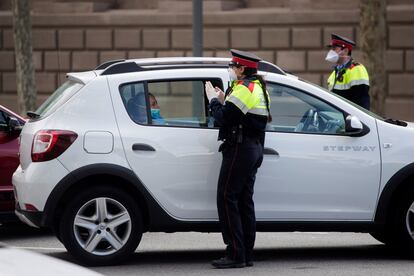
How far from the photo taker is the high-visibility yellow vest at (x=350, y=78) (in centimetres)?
1152

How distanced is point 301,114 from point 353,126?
16.8 inches

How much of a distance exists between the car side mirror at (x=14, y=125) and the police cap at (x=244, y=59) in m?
2.71

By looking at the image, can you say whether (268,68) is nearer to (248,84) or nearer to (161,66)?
(248,84)

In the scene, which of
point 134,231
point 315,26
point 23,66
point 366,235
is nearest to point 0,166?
point 134,231

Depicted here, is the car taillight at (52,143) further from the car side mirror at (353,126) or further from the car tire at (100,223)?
the car side mirror at (353,126)

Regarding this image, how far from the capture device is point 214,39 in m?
23.9

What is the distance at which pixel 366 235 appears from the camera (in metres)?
11.0

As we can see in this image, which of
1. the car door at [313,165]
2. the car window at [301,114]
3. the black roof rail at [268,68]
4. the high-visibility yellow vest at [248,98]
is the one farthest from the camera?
the black roof rail at [268,68]

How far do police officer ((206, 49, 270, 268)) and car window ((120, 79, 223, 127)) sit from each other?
0.30m

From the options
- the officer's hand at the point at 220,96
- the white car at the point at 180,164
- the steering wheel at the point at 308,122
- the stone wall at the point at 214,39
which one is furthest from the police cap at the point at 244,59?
the stone wall at the point at 214,39

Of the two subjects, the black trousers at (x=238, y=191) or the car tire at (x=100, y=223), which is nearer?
the black trousers at (x=238, y=191)

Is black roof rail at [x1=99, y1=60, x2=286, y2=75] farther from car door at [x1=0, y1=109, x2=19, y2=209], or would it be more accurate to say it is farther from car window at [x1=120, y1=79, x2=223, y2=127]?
car door at [x1=0, y1=109, x2=19, y2=209]

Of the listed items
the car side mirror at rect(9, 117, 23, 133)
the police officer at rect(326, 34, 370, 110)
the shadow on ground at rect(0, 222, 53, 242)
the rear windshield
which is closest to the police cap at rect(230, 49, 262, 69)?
the rear windshield

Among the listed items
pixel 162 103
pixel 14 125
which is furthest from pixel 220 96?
pixel 14 125
